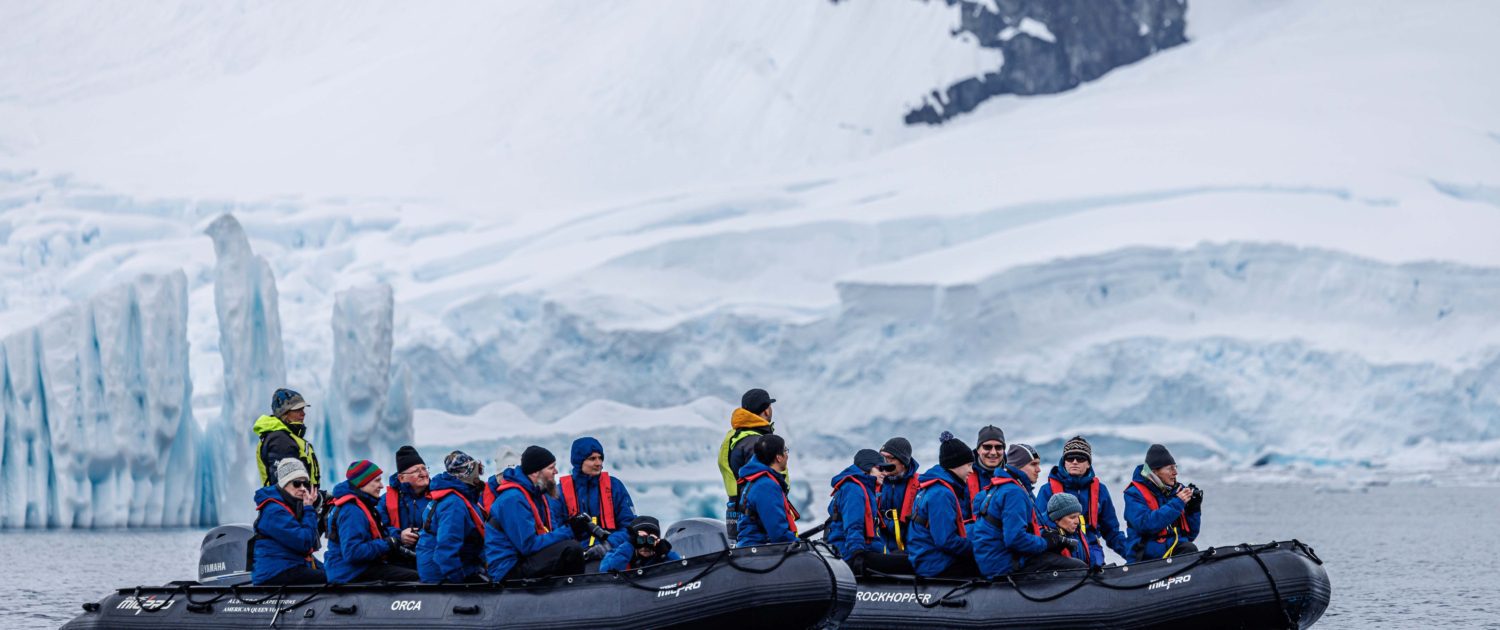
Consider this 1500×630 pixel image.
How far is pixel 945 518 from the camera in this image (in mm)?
10008

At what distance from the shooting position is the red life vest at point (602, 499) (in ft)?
32.7

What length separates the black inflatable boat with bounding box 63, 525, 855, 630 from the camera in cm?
948

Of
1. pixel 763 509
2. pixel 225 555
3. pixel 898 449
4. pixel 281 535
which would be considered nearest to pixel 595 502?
pixel 763 509

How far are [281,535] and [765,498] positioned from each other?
9.01ft

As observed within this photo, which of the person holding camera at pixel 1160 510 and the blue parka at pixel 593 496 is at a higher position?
the blue parka at pixel 593 496

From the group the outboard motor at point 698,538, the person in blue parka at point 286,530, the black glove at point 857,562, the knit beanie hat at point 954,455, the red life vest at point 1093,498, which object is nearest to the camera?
the knit beanie hat at point 954,455

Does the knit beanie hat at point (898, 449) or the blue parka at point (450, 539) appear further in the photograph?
the knit beanie hat at point (898, 449)

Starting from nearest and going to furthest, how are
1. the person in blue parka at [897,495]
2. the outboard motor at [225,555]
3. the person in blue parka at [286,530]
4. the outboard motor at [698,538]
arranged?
the person in blue parka at [286,530] → the person in blue parka at [897,495] → the outboard motor at [698,538] → the outboard motor at [225,555]

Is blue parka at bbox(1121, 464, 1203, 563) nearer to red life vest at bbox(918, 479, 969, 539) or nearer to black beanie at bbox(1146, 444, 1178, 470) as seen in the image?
black beanie at bbox(1146, 444, 1178, 470)

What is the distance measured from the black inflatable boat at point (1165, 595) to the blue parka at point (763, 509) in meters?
1.20

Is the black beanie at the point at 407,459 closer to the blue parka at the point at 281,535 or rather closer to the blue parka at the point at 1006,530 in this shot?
the blue parka at the point at 281,535

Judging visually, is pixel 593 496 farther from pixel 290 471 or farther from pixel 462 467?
pixel 290 471

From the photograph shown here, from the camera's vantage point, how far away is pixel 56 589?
18.0 m

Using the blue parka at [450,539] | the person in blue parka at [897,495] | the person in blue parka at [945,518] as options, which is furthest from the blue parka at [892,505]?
the blue parka at [450,539]
